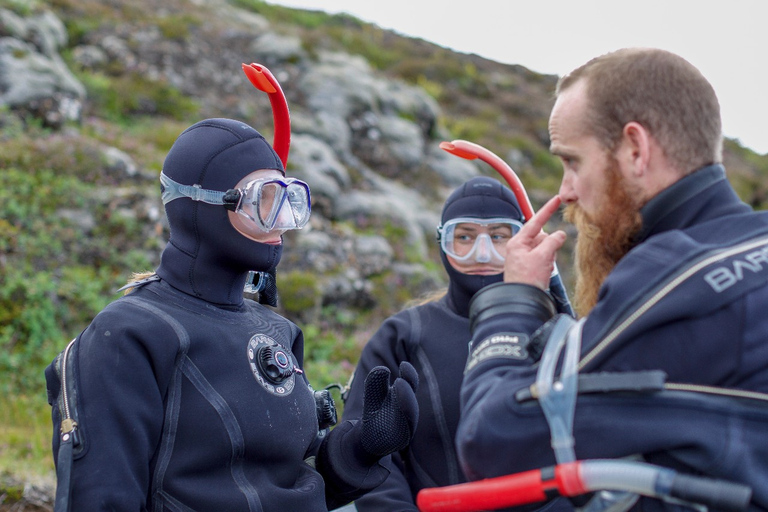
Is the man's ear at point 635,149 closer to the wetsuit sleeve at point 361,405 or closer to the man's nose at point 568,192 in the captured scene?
the man's nose at point 568,192

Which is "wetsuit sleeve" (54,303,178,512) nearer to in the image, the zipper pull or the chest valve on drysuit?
the zipper pull

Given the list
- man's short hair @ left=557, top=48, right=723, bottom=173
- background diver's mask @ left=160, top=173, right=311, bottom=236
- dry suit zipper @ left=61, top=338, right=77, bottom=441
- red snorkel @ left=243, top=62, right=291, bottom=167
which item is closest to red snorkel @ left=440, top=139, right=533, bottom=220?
red snorkel @ left=243, top=62, right=291, bottom=167

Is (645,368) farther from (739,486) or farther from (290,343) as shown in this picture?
(290,343)

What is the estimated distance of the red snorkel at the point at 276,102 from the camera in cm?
290

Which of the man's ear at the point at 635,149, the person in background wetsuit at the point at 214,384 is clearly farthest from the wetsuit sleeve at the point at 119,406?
the man's ear at the point at 635,149

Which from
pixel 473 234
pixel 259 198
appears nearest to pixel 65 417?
pixel 259 198

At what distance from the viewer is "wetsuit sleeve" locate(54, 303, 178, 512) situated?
206 cm

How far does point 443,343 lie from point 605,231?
5.24ft

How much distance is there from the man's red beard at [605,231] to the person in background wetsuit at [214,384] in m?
0.99

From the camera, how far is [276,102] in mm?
2992

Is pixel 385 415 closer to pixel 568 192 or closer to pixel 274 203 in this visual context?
pixel 274 203

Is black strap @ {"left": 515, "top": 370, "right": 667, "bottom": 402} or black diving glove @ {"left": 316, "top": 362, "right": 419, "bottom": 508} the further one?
black diving glove @ {"left": 316, "top": 362, "right": 419, "bottom": 508}

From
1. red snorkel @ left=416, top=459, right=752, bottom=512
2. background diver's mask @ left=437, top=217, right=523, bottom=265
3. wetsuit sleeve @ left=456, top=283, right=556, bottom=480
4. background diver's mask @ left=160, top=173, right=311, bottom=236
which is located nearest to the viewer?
red snorkel @ left=416, top=459, right=752, bottom=512

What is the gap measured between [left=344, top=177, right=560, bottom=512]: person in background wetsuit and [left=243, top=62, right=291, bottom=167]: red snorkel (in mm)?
1100
